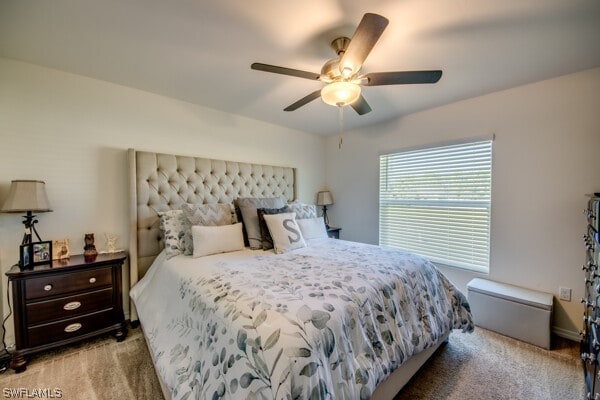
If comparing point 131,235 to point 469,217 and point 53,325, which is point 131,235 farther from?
point 469,217

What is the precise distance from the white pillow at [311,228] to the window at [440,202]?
124 centimetres

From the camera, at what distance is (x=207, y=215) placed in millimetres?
2395

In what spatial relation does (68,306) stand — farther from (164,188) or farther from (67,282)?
(164,188)

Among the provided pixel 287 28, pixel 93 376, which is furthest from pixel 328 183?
pixel 93 376

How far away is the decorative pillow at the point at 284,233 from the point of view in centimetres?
230

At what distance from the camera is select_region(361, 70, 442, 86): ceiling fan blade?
5.15 ft

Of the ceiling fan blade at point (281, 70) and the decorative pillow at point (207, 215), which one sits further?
the decorative pillow at point (207, 215)

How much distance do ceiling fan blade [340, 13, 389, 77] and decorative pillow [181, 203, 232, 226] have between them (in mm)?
1734

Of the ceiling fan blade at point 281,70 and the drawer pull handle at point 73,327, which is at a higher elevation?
the ceiling fan blade at point 281,70

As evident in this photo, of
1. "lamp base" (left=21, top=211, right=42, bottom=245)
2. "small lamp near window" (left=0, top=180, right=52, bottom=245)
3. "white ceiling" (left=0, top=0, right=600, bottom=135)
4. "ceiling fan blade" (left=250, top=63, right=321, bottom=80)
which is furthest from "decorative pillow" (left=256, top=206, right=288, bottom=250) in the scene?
"lamp base" (left=21, top=211, right=42, bottom=245)

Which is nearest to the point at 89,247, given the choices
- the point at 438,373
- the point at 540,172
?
the point at 438,373

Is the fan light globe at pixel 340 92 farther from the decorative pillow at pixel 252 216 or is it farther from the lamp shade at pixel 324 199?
the lamp shade at pixel 324 199

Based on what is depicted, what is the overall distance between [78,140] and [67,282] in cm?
124
